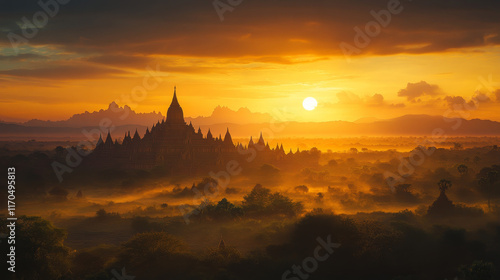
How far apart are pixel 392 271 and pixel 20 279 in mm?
23570

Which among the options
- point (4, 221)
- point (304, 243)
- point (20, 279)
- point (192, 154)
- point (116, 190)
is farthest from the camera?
point (192, 154)

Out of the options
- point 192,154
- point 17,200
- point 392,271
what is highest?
point 192,154

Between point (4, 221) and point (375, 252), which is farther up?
point (4, 221)

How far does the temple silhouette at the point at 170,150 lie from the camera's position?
254 feet

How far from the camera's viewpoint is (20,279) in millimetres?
25891

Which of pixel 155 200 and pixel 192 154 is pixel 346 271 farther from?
pixel 192 154

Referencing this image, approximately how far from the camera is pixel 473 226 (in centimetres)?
4006

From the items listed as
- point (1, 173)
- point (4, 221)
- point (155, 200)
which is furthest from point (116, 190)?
point (4, 221)

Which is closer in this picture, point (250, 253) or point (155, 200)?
point (250, 253)

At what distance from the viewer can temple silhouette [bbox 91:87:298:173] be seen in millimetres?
77438

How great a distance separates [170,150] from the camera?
78.1 m

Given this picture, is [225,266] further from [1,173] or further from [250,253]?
[1,173]

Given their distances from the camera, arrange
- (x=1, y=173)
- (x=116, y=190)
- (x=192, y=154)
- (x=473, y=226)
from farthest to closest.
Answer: (x=192, y=154) → (x=1, y=173) → (x=116, y=190) → (x=473, y=226)

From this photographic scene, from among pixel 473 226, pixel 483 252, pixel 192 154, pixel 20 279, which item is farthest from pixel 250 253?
pixel 192 154
